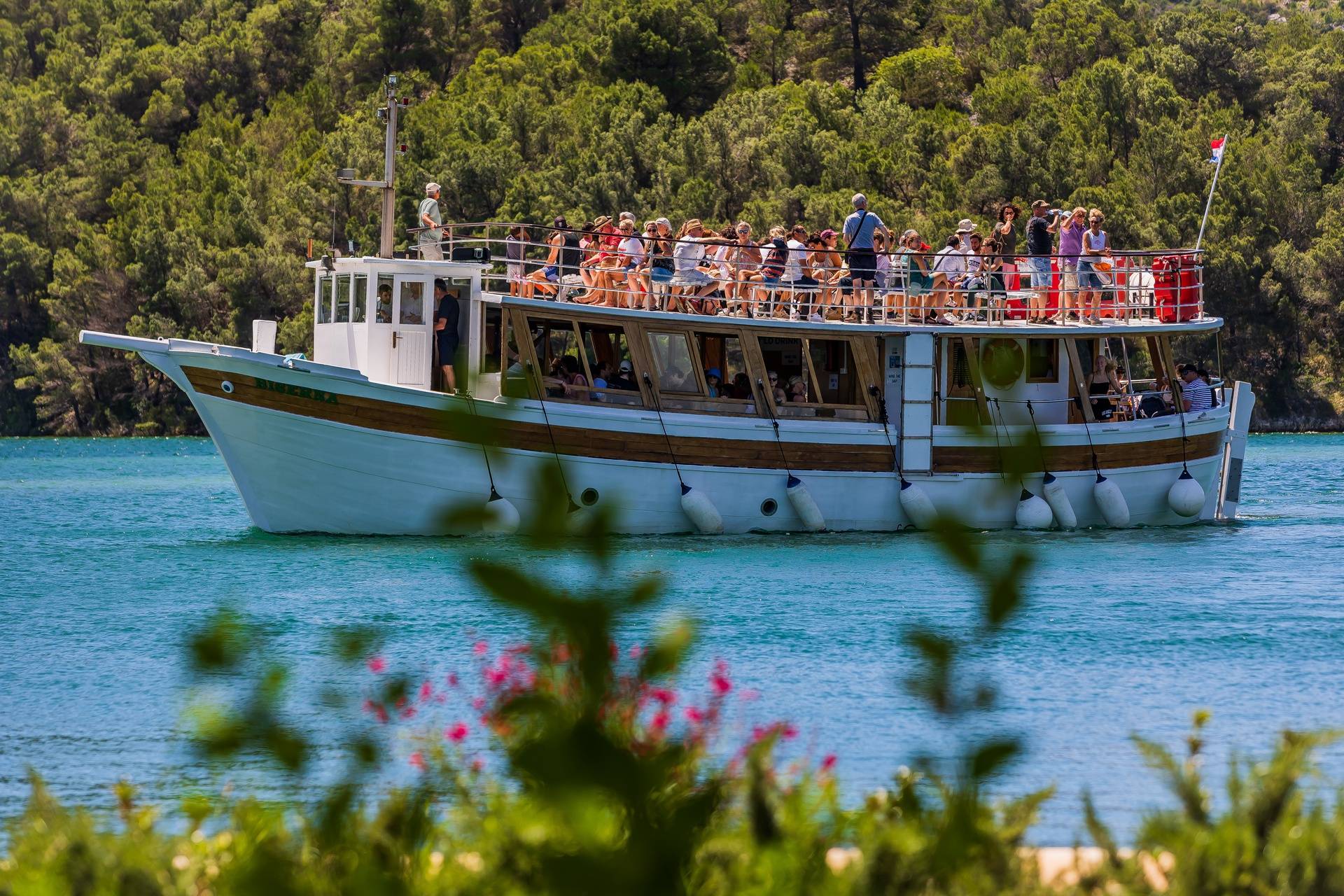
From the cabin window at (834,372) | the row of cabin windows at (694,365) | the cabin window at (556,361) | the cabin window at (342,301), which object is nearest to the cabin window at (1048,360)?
the cabin window at (834,372)

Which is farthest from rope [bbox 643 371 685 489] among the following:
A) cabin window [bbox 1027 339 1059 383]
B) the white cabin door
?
cabin window [bbox 1027 339 1059 383]

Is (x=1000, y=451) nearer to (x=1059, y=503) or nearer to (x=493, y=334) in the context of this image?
(x=493, y=334)

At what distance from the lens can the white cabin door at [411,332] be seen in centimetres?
2116

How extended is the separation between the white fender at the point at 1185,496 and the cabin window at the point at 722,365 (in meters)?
6.10

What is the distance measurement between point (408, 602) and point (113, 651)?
2.95m

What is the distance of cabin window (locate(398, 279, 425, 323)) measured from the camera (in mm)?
21219

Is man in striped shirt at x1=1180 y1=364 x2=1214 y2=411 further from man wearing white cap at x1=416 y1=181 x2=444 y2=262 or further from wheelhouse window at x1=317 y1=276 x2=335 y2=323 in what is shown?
wheelhouse window at x1=317 y1=276 x2=335 y2=323

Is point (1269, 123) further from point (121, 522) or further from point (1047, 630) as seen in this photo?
point (1047, 630)

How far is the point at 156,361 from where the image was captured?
21.0 metres

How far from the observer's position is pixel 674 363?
861 inches

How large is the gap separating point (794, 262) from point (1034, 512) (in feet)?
14.1

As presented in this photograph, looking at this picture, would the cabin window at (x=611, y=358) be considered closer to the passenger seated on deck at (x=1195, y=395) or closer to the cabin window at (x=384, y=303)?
the cabin window at (x=384, y=303)

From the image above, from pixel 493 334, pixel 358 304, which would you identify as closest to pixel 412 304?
pixel 358 304

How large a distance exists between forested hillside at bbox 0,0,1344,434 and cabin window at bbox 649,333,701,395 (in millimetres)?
34186
